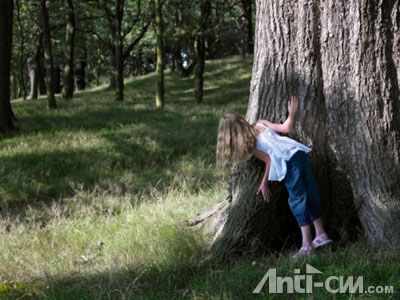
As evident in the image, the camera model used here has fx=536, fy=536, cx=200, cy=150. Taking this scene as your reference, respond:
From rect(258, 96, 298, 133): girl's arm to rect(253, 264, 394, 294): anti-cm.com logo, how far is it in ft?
4.17

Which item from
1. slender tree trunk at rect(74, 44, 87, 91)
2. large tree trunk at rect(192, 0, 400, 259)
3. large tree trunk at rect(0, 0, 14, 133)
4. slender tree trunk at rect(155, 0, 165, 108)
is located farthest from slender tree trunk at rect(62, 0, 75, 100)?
large tree trunk at rect(192, 0, 400, 259)

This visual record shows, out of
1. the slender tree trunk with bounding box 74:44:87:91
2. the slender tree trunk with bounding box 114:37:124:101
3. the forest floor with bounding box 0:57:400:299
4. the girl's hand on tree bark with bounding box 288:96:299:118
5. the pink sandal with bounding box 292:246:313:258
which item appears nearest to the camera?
the forest floor with bounding box 0:57:400:299

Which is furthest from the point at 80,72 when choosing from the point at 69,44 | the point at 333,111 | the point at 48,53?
the point at 333,111

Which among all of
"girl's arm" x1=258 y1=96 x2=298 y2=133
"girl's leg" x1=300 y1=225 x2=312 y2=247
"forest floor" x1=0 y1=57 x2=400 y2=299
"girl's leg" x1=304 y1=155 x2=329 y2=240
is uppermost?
"girl's arm" x1=258 y1=96 x2=298 y2=133

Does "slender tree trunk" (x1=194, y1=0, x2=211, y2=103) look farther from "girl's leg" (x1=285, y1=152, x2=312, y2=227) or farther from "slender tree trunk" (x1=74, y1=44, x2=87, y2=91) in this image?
"slender tree trunk" (x1=74, y1=44, x2=87, y2=91)

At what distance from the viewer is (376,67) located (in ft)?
15.4

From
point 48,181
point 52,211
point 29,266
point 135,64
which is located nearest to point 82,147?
point 48,181

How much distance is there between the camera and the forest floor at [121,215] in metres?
4.29

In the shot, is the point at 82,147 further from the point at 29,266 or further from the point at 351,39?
the point at 351,39

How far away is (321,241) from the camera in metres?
4.69

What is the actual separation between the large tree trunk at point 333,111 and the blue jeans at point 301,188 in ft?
0.79

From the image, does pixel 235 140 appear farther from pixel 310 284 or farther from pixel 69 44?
pixel 69 44

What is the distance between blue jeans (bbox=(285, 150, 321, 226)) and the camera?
4.64 m

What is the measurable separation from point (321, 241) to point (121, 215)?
309 cm
